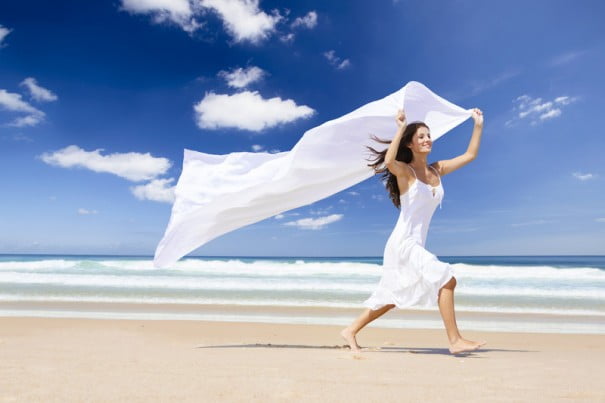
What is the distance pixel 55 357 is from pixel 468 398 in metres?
3.47

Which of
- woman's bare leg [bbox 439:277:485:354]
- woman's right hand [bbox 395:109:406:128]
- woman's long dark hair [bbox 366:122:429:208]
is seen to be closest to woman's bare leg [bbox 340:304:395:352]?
woman's bare leg [bbox 439:277:485:354]

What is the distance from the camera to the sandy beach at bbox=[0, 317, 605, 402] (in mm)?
2883

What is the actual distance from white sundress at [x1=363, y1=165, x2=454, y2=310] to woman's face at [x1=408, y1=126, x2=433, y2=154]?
324mm

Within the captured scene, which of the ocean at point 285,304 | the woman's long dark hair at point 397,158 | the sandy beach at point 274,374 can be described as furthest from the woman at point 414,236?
the ocean at point 285,304

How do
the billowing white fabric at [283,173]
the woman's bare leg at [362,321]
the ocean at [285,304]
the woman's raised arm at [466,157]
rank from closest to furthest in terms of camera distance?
the woman's bare leg at [362,321] < the woman's raised arm at [466,157] < the billowing white fabric at [283,173] < the ocean at [285,304]

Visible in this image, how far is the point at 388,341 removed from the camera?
22.0 ft

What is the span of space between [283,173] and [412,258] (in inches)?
65.8

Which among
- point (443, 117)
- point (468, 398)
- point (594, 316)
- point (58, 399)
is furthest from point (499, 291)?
point (58, 399)

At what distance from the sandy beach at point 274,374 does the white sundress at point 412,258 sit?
1.76 feet

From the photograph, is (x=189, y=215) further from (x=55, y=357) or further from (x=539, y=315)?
(x=539, y=315)

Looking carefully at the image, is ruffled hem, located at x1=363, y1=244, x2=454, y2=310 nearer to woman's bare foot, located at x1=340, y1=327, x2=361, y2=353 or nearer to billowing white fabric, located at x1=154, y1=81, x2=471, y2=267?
woman's bare foot, located at x1=340, y1=327, x2=361, y2=353

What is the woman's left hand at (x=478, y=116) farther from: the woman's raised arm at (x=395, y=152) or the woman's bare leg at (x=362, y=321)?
the woman's bare leg at (x=362, y=321)

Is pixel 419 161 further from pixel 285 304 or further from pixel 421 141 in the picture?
pixel 285 304

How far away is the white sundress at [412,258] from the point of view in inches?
181
